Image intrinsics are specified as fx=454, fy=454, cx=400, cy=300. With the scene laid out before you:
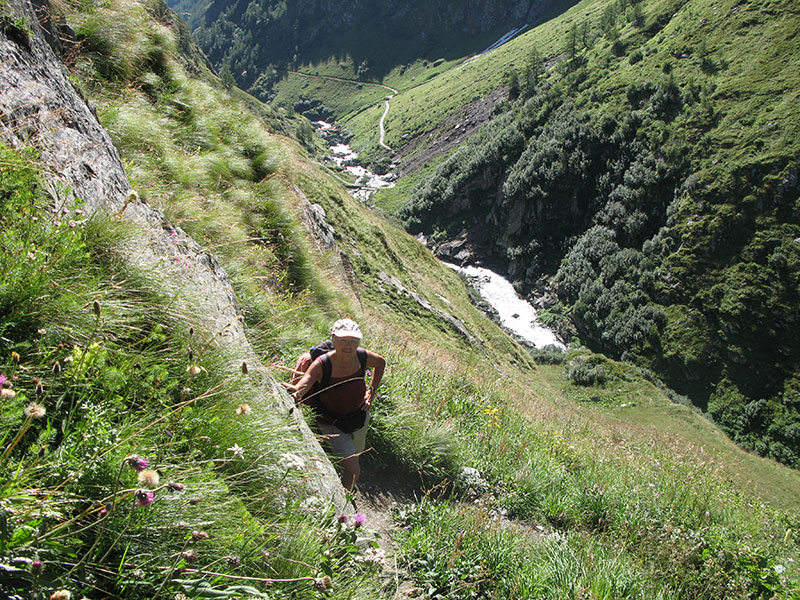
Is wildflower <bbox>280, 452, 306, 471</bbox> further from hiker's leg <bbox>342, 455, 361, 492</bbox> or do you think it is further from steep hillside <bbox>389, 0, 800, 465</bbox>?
steep hillside <bbox>389, 0, 800, 465</bbox>

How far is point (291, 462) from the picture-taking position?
104 inches

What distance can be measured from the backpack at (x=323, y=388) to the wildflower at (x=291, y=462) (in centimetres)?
134

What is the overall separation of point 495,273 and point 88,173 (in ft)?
302

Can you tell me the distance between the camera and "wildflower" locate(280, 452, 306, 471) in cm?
262

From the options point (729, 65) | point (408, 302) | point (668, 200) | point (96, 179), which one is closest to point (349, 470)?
point (96, 179)

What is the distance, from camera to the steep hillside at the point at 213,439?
1.83m

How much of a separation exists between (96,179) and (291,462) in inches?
121

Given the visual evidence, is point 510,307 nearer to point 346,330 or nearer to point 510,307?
point 510,307

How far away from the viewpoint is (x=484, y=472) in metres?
5.54

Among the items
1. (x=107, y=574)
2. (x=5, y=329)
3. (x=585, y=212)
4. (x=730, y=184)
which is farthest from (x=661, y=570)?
(x=585, y=212)

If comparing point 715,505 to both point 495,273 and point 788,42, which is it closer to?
point 495,273

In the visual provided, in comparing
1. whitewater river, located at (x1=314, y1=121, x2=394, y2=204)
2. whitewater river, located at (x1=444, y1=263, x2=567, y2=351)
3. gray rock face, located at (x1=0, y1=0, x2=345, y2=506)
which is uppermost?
whitewater river, located at (x1=314, y1=121, x2=394, y2=204)

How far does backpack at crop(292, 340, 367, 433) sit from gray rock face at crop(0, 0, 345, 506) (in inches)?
20.7

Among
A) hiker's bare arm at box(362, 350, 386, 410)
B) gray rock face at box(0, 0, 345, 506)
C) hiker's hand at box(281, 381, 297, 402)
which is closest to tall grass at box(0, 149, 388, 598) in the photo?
gray rock face at box(0, 0, 345, 506)
